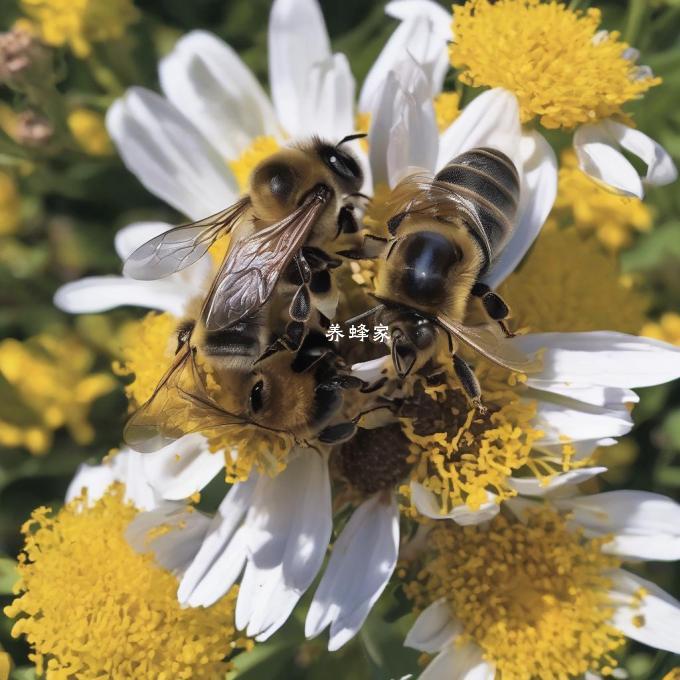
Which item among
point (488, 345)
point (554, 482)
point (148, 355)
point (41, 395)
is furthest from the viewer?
point (41, 395)

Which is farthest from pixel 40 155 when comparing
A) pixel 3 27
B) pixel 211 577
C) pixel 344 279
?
pixel 211 577

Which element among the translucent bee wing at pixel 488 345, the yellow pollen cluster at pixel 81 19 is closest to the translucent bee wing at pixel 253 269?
the translucent bee wing at pixel 488 345

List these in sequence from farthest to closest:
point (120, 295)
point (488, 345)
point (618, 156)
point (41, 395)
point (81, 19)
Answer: point (41, 395) → point (81, 19) → point (120, 295) → point (618, 156) → point (488, 345)

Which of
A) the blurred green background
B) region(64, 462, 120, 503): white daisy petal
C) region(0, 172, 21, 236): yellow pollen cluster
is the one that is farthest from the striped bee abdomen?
region(0, 172, 21, 236): yellow pollen cluster

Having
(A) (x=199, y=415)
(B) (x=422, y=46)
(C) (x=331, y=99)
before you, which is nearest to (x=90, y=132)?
(C) (x=331, y=99)

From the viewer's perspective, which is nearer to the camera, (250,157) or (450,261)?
(450,261)

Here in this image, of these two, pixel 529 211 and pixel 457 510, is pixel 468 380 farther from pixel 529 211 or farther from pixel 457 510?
pixel 529 211

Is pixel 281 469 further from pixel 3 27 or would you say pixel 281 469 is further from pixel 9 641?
pixel 3 27

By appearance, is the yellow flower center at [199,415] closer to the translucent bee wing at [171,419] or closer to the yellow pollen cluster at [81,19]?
the translucent bee wing at [171,419]

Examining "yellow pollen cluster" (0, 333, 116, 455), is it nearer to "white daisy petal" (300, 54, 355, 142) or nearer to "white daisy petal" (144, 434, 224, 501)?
"white daisy petal" (144, 434, 224, 501)
